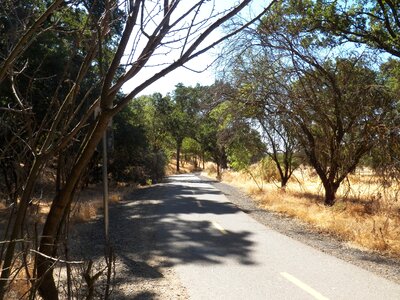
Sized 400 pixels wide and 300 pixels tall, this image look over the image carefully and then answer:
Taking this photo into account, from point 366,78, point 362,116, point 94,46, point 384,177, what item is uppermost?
point 366,78

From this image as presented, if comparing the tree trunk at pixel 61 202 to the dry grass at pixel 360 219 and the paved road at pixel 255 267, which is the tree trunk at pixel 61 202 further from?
the dry grass at pixel 360 219

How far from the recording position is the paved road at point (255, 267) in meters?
6.54

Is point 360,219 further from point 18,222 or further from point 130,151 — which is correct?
point 130,151

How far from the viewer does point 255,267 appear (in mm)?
7984

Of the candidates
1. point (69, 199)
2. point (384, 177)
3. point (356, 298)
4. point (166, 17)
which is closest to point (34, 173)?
point (69, 199)

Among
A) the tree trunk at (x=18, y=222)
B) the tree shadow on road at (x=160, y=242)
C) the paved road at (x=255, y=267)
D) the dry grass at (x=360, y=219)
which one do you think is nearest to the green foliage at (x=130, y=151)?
the tree shadow on road at (x=160, y=242)

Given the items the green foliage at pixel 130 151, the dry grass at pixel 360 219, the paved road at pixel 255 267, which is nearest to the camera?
the paved road at pixel 255 267

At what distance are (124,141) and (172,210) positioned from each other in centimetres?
1460

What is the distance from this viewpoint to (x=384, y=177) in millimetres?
9820

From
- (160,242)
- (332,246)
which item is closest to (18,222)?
(160,242)

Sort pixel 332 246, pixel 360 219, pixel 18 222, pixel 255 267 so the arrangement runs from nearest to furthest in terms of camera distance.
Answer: pixel 18 222 < pixel 255 267 < pixel 332 246 < pixel 360 219

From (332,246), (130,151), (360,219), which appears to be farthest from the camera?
(130,151)

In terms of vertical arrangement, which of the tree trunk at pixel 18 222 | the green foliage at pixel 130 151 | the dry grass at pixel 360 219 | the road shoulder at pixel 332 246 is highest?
the green foliage at pixel 130 151

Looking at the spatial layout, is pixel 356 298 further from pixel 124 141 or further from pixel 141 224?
pixel 124 141
